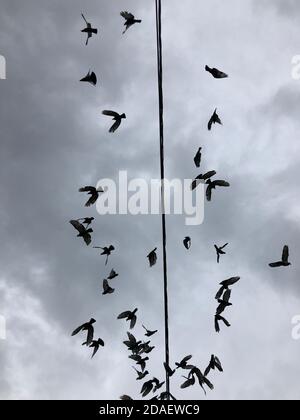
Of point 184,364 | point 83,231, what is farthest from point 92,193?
point 184,364

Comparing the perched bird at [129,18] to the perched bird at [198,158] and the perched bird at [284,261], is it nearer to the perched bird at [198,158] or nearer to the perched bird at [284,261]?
the perched bird at [198,158]

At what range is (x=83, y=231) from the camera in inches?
449

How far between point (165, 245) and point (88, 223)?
4.56 m

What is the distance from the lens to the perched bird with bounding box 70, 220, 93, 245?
11350 millimetres

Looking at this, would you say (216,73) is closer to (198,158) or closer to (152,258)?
(198,158)

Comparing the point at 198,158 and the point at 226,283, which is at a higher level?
the point at 198,158

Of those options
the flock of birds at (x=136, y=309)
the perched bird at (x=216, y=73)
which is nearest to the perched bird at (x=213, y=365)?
the flock of birds at (x=136, y=309)

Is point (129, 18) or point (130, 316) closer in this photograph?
point (129, 18)

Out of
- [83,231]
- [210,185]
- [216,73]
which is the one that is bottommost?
[83,231]

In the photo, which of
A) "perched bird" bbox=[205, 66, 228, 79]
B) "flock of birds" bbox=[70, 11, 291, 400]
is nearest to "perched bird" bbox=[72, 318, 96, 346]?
"flock of birds" bbox=[70, 11, 291, 400]

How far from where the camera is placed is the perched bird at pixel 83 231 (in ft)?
37.2
